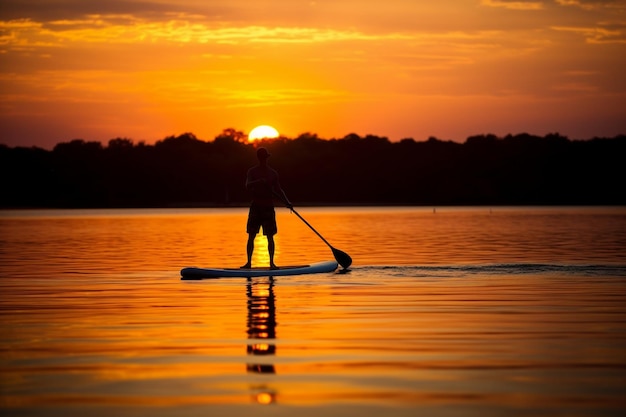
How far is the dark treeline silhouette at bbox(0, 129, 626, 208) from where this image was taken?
15075cm

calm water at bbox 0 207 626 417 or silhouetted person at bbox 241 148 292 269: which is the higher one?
silhouetted person at bbox 241 148 292 269

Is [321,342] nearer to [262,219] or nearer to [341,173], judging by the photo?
[262,219]

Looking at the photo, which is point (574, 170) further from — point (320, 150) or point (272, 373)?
point (272, 373)

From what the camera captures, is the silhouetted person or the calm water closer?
the calm water

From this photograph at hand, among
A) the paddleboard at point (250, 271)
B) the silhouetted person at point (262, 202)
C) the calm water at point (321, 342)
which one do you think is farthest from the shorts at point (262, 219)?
the calm water at point (321, 342)

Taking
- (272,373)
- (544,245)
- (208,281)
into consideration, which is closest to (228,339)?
(272,373)

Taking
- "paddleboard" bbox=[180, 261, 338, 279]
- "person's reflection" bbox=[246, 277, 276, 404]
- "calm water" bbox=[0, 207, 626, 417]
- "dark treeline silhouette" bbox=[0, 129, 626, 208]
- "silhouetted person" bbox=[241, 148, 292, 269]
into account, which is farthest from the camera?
"dark treeline silhouette" bbox=[0, 129, 626, 208]

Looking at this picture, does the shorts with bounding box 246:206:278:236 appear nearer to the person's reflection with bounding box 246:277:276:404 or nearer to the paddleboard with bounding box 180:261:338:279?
the paddleboard with bounding box 180:261:338:279

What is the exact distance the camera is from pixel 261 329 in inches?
465

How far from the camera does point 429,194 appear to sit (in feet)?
518

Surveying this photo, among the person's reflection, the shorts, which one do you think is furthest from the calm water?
the shorts

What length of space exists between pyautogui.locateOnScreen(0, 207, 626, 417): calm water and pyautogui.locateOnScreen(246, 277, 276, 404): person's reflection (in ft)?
0.10

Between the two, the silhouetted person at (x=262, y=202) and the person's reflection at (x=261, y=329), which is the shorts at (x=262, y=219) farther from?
the person's reflection at (x=261, y=329)

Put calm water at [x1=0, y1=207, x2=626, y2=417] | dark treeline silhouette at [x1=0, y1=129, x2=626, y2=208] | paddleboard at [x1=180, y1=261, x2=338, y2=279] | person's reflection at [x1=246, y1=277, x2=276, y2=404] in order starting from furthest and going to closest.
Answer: dark treeline silhouette at [x1=0, y1=129, x2=626, y2=208], paddleboard at [x1=180, y1=261, x2=338, y2=279], person's reflection at [x1=246, y1=277, x2=276, y2=404], calm water at [x1=0, y1=207, x2=626, y2=417]
